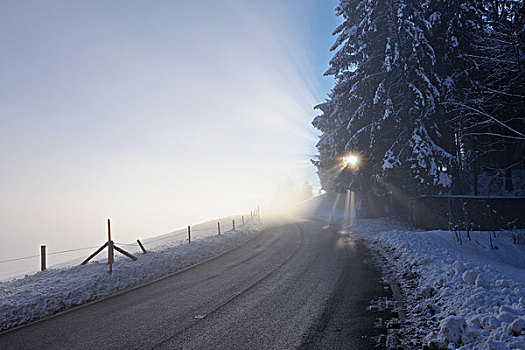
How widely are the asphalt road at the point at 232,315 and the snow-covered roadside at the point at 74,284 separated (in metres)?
0.69

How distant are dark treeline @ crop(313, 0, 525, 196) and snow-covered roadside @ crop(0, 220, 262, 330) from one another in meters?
13.2

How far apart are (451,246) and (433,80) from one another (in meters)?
11.7

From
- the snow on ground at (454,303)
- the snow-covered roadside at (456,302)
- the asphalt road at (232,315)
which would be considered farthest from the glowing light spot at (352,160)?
the asphalt road at (232,315)

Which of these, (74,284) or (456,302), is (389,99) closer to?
(456,302)

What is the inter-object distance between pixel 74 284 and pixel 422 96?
17.9m

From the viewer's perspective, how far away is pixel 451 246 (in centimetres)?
1031

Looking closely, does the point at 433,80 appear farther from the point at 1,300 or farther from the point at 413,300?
the point at 1,300

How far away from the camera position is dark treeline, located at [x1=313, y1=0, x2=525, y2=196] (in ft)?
51.4

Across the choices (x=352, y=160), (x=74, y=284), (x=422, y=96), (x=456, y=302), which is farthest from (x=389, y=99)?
(x=74, y=284)

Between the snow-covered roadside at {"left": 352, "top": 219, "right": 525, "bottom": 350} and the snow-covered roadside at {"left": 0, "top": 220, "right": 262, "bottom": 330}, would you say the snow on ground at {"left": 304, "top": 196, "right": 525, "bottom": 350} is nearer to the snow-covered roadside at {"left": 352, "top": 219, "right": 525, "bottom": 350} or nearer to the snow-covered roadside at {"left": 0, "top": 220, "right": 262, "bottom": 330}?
the snow-covered roadside at {"left": 352, "top": 219, "right": 525, "bottom": 350}

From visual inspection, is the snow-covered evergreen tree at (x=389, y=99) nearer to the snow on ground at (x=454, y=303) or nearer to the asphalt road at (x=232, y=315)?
the snow on ground at (x=454, y=303)

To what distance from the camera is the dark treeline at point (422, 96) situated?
15672 millimetres

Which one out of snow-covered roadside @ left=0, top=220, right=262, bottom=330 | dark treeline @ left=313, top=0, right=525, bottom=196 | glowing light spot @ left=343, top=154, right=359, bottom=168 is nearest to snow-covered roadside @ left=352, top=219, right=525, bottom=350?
snow-covered roadside @ left=0, top=220, right=262, bottom=330

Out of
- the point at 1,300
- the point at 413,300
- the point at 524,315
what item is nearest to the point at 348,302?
the point at 413,300
